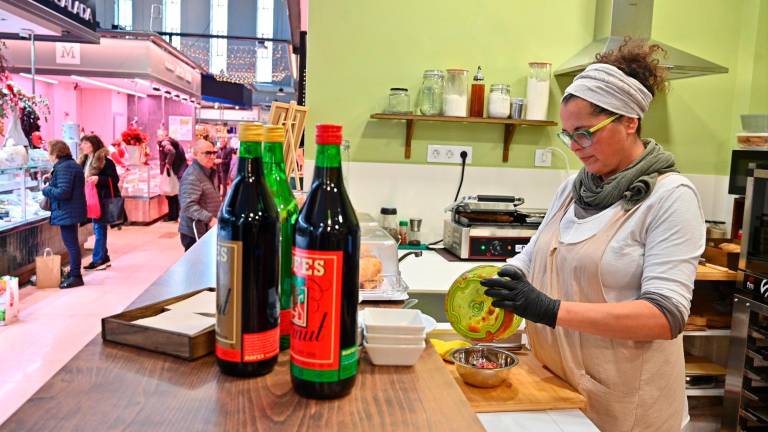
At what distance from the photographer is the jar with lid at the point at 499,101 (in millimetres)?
3718

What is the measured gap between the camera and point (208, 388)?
37.0 inches

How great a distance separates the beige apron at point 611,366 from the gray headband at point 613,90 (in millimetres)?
292

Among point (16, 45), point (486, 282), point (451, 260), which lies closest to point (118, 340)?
point (486, 282)

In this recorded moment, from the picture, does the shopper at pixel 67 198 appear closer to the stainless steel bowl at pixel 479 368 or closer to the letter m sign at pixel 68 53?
the letter m sign at pixel 68 53

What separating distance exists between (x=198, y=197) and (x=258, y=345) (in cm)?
459

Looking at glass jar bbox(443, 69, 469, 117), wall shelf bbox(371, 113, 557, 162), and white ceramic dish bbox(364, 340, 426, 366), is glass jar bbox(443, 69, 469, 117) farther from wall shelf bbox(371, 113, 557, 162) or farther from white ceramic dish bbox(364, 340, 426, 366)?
white ceramic dish bbox(364, 340, 426, 366)

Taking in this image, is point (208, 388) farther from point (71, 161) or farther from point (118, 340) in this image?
point (71, 161)

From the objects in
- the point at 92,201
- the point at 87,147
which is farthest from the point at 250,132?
the point at 87,147

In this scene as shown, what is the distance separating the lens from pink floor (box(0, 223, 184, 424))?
3836 mm

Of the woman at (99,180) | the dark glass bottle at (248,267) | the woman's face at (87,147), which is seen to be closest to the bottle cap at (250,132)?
the dark glass bottle at (248,267)

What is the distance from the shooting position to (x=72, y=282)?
243 inches

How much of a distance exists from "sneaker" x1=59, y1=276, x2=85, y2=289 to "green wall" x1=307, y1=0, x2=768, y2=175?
3.77 m

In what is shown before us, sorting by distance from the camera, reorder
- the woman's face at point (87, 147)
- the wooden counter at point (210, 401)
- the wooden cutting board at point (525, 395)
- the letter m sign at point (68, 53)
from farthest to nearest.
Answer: the letter m sign at point (68, 53) < the woman's face at point (87, 147) < the wooden cutting board at point (525, 395) < the wooden counter at point (210, 401)

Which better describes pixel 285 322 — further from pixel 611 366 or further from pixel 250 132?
pixel 611 366
